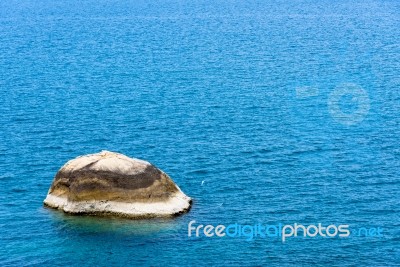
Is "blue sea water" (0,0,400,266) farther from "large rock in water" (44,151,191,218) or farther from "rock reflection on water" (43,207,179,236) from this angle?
"large rock in water" (44,151,191,218)

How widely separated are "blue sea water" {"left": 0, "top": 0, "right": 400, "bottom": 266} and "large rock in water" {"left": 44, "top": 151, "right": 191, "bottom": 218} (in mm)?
1150

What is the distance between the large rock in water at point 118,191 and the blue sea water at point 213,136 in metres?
1.15

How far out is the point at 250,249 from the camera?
59.0 m

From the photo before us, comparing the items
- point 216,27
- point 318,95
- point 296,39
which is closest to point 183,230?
point 318,95

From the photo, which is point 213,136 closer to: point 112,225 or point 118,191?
point 118,191

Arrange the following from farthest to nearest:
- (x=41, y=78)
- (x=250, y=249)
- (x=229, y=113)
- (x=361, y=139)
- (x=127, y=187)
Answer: (x=41, y=78) < (x=229, y=113) < (x=361, y=139) < (x=127, y=187) < (x=250, y=249)

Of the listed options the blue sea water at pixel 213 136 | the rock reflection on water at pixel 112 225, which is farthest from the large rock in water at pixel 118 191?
the blue sea water at pixel 213 136

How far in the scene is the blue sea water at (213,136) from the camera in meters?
59.7

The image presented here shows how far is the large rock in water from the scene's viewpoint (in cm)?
6394

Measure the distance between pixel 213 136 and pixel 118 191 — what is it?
70.9 feet

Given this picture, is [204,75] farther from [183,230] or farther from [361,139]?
[183,230]

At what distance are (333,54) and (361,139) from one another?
4859cm

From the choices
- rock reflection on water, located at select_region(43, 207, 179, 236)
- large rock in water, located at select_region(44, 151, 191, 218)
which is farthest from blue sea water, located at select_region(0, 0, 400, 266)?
large rock in water, located at select_region(44, 151, 191, 218)

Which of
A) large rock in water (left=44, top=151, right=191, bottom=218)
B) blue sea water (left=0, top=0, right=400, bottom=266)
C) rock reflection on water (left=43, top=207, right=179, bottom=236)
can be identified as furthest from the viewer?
large rock in water (left=44, top=151, right=191, bottom=218)
